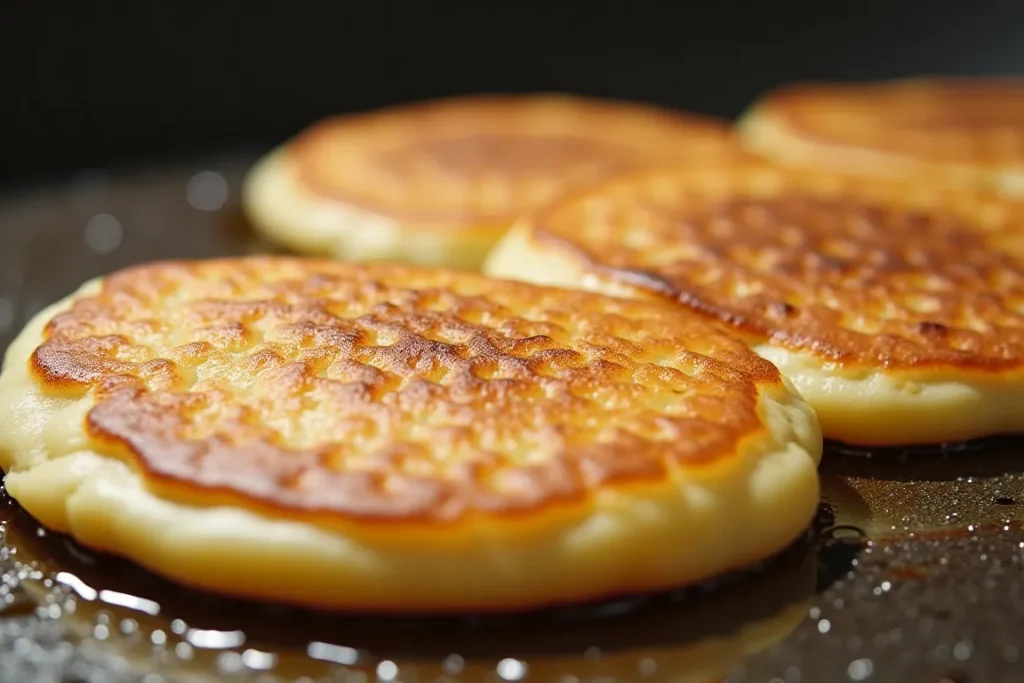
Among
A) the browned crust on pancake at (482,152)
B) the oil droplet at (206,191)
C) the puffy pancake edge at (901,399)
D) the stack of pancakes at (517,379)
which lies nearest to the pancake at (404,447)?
the stack of pancakes at (517,379)

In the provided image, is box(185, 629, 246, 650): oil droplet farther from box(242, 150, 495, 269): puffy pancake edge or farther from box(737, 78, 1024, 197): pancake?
box(737, 78, 1024, 197): pancake

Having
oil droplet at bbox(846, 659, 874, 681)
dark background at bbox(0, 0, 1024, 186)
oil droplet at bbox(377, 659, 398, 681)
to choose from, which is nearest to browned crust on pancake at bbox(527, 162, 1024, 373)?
oil droplet at bbox(846, 659, 874, 681)

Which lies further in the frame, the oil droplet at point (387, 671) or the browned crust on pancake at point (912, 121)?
the browned crust on pancake at point (912, 121)

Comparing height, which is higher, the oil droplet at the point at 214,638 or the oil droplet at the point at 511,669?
the oil droplet at the point at 214,638

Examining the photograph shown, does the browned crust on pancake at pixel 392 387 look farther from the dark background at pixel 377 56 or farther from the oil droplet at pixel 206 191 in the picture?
the dark background at pixel 377 56

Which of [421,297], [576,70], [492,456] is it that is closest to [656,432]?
[492,456]

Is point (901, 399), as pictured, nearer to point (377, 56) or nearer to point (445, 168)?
point (445, 168)

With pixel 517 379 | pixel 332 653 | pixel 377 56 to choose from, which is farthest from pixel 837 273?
pixel 377 56

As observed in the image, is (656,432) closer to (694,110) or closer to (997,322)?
(997,322)
